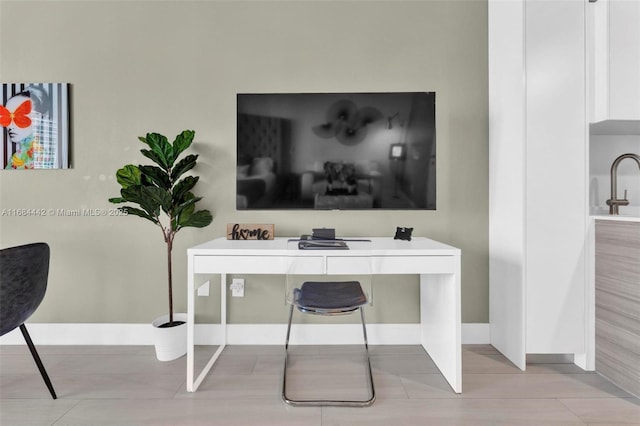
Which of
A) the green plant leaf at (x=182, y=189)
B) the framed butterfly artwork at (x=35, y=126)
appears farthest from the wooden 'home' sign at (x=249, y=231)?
the framed butterfly artwork at (x=35, y=126)

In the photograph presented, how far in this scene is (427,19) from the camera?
2340 millimetres

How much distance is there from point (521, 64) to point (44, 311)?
3441 millimetres

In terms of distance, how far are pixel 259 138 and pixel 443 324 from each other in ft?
5.29

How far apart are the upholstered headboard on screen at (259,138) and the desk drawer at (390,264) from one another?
89 centimetres

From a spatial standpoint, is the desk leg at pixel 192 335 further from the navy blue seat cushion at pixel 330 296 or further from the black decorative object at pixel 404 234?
the black decorative object at pixel 404 234

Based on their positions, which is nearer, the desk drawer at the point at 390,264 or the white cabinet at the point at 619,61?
the desk drawer at the point at 390,264

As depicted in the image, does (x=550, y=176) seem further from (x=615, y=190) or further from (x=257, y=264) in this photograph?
(x=257, y=264)

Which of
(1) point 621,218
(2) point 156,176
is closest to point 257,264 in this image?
(2) point 156,176

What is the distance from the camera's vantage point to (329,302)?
69.3 inches

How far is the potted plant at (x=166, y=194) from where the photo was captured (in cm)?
202

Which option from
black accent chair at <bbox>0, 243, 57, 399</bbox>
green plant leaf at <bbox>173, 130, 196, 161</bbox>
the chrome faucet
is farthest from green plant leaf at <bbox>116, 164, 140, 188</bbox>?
the chrome faucet

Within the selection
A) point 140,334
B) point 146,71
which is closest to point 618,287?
point 140,334

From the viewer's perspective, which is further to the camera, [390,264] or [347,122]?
[347,122]

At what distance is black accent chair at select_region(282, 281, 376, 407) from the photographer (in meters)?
1.66
